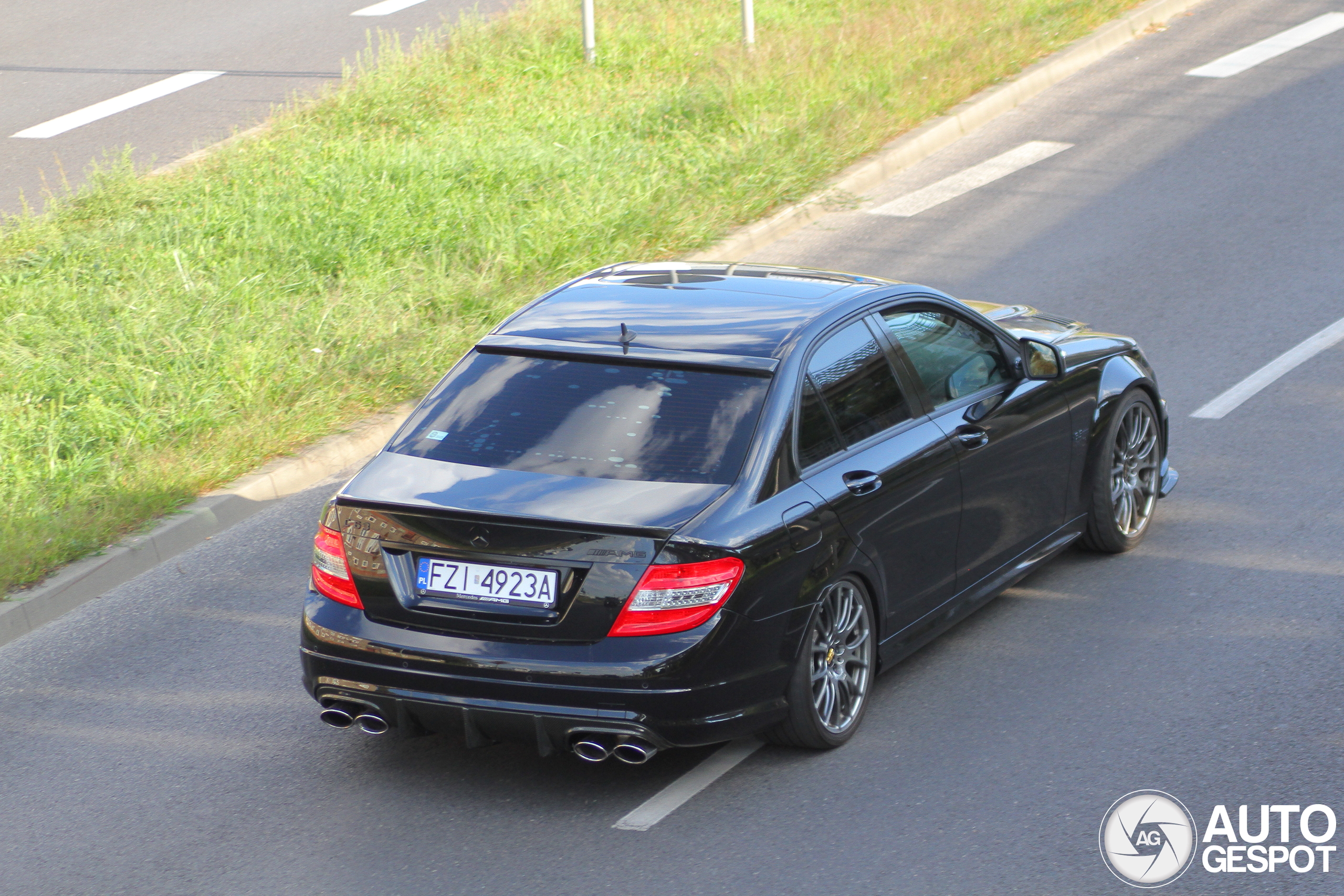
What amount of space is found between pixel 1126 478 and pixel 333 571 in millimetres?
3808

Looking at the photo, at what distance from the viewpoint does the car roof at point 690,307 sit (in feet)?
18.8

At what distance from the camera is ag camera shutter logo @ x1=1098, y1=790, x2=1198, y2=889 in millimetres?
4816

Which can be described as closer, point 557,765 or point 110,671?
point 557,765

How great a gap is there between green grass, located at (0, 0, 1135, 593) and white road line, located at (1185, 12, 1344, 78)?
5.44 ft

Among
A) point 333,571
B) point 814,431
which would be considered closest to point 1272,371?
point 814,431

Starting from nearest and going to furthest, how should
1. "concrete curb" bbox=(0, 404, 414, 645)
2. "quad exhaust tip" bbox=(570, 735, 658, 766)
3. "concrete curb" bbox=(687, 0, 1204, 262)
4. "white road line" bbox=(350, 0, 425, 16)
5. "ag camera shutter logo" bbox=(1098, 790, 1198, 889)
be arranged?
"ag camera shutter logo" bbox=(1098, 790, 1198, 889) → "quad exhaust tip" bbox=(570, 735, 658, 766) → "concrete curb" bbox=(0, 404, 414, 645) → "concrete curb" bbox=(687, 0, 1204, 262) → "white road line" bbox=(350, 0, 425, 16)

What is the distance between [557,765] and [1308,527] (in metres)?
3.86

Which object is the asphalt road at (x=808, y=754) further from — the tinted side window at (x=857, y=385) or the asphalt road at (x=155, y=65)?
the asphalt road at (x=155, y=65)

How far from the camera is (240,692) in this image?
6.38 meters

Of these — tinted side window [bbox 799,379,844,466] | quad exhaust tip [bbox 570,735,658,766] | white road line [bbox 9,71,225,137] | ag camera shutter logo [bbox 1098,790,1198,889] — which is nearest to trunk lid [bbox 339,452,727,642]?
quad exhaust tip [bbox 570,735,658,766]

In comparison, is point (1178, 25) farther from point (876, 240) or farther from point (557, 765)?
point (557, 765)

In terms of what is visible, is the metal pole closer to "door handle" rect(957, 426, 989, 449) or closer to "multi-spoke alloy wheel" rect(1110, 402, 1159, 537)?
"multi-spoke alloy wheel" rect(1110, 402, 1159, 537)

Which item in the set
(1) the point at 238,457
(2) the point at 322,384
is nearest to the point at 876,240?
(2) the point at 322,384

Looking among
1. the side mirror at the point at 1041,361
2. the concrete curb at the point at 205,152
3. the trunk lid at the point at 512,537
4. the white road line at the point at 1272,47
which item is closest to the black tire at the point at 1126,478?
the side mirror at the point at 1041,361
